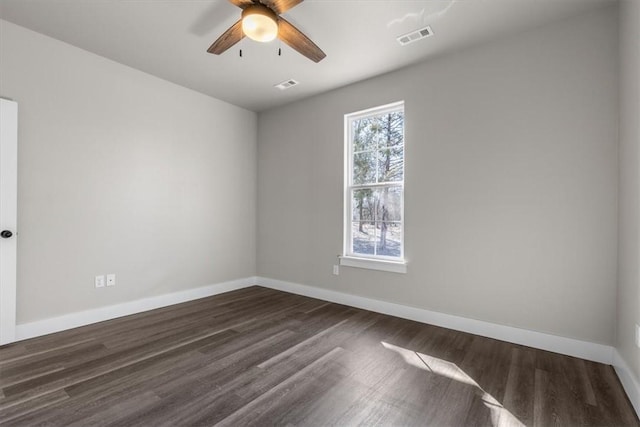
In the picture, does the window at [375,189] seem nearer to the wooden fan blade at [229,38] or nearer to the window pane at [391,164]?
the window pane at [391,164]

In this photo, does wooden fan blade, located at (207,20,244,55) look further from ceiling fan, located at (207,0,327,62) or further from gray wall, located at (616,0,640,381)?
gray wall, located at (616,0,640,381)

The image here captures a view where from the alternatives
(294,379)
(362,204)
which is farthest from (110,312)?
(362,204)

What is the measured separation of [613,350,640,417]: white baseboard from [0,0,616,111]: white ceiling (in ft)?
8.73

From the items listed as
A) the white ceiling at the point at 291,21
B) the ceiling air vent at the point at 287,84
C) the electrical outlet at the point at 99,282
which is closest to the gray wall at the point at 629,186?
the white ceiling at the point at 291,21

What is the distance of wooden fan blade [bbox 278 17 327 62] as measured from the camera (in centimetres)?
227

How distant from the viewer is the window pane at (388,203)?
3545 mm

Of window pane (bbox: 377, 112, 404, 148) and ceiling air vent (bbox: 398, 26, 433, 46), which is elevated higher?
ceiling air vent (bbox: 398, 26, 433, 46)

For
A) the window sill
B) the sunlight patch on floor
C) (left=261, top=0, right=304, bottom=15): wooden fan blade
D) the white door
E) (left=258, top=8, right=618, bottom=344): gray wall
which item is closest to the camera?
the sunlight patch on floor

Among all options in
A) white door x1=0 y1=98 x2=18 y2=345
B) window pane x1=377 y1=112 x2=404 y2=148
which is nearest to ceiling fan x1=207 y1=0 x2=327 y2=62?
window pane x1=377 y1=112 x2=404 y2=148

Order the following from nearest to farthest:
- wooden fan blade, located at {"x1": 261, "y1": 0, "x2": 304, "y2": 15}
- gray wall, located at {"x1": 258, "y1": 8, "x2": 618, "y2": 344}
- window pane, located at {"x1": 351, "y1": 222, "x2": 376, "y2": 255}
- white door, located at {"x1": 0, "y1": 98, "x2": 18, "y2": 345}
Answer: wooden fan blade, located at {"x1": 261, "y1": 0, "x2": 304, "y2": 15} < gray wall, located at {"x1": 258, "y1": 8, "x2": 618, "y2": 344} < white door, located at {"x1": 0, "y1": 98, "x2": 18, "y2": 345} < window pane, located at {"x1": 351, "y1": 222, "x2": 376, "y2": 255}

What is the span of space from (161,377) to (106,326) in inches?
56.1

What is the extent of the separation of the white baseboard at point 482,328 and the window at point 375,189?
444mm

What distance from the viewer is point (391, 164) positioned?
362 cm

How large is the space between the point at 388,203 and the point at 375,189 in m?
0.25
